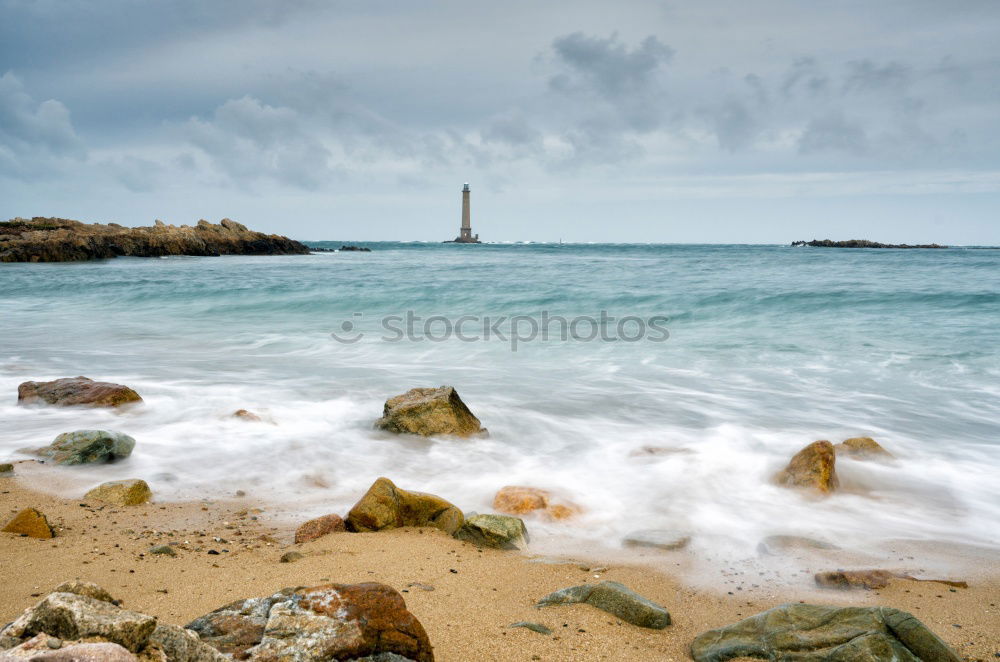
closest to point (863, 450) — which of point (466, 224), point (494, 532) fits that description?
point (494, 532)

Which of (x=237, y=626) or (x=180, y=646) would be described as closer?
(x=180, y=646)

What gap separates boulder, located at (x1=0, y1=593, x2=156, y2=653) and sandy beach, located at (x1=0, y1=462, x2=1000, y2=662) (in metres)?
1.08

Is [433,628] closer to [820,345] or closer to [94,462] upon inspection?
[94,462]

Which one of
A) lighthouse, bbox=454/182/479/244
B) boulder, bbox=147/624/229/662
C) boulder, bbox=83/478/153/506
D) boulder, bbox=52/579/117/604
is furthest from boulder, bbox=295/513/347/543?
lighthouse, bbox=454/182/479/244

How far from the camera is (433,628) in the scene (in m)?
2.60

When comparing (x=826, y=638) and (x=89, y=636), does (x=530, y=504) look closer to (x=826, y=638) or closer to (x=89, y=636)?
(x=826, y=638)

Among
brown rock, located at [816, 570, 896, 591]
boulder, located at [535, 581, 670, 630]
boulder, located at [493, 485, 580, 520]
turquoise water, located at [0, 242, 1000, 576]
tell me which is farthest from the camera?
turquoise water, located at [0, 242, 1000, 576]

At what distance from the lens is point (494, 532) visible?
371 centimetres

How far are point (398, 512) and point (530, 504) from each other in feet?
3.01

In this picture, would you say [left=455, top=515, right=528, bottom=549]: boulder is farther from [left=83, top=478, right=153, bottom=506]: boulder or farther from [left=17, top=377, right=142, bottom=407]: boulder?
[left=17, top=377, right=142, bottom=407]: boulder

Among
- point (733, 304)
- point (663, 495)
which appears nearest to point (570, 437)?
point (663, 495)

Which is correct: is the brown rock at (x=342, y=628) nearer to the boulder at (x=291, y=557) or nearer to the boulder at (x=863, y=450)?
the boulder at (x=291, y=557)

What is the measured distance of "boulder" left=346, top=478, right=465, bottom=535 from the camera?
3861 millimetres

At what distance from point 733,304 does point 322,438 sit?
14228mm
